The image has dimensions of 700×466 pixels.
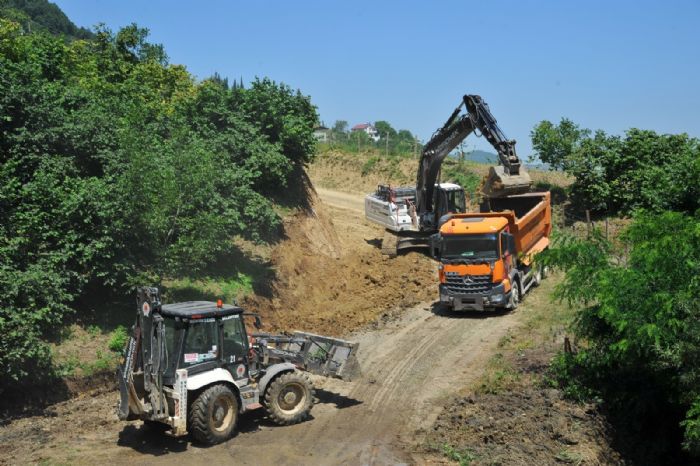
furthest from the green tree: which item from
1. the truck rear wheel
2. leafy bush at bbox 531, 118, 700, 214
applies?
the truck rear wheel

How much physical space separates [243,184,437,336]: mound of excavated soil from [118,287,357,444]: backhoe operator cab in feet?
23.0

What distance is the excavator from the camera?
875 inches

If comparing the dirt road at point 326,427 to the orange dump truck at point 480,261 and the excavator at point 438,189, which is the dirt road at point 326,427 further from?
the excavator at point 438,189

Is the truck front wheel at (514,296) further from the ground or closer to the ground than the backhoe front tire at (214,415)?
further from the ground

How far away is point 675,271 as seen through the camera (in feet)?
39.6

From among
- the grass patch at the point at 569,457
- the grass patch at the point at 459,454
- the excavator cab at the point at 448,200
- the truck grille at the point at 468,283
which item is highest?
the excavator cab at the point at 448,200

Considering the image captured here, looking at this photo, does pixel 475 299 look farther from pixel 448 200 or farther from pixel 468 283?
pixel 448 200

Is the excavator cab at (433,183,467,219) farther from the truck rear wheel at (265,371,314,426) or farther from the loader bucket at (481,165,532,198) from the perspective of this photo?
the truck rear wheel at (265,371,314,426)

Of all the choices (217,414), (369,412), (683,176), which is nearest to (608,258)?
(369,412)

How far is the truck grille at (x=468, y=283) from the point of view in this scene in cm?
1923

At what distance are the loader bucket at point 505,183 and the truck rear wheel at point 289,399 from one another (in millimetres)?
11976

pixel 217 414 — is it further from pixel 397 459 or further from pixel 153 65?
pixel 153 65

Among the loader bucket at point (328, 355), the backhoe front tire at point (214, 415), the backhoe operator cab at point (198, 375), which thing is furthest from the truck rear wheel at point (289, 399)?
the backhoe front tire at point (214, 415)

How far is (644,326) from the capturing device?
11.3 metres
